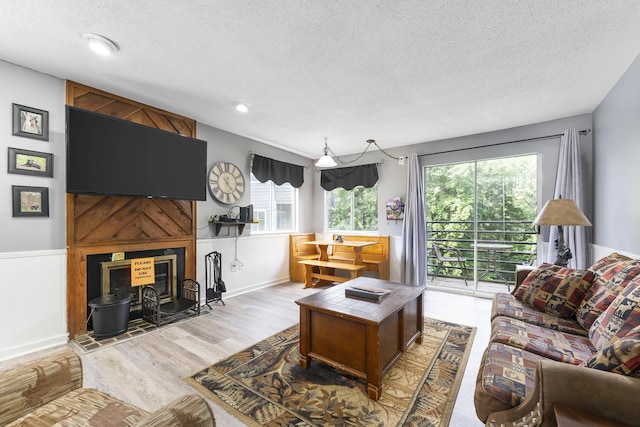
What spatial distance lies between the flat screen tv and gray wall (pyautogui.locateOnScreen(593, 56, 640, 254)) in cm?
430

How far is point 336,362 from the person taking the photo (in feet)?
6.58

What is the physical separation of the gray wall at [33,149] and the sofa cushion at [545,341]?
12.5 ft

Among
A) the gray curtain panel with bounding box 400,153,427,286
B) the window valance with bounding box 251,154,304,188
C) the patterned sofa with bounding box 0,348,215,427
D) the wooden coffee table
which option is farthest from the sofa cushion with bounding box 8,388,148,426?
the gray curtain panel with bounding box 400,153,427,286

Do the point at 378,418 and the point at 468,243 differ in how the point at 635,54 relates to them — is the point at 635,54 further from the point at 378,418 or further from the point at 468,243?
the point at 378,418

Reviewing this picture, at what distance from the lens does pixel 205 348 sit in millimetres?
2498

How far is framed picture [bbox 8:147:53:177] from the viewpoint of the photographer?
234cm

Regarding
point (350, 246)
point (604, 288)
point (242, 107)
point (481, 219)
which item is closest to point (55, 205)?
point (242, 107)

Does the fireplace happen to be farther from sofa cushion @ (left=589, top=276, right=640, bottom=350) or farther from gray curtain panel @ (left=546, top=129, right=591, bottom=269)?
gray curtain panel @ (left=546, top=129, right=591, bottom=269)

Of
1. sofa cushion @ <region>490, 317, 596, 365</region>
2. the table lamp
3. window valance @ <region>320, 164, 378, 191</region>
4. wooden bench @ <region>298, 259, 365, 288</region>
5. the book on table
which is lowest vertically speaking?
wooden bench @ <region>298, 259, 365, 288</region>

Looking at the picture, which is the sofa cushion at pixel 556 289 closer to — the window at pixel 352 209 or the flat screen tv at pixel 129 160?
the window at pixel 352 209

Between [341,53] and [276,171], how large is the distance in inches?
117

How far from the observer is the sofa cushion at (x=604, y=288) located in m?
1.68

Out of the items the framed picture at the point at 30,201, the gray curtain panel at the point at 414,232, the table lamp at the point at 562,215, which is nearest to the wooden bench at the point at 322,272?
the gray curtain panel at the point at 414,232

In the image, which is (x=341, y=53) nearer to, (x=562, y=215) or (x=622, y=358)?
(x=622, y=358)
